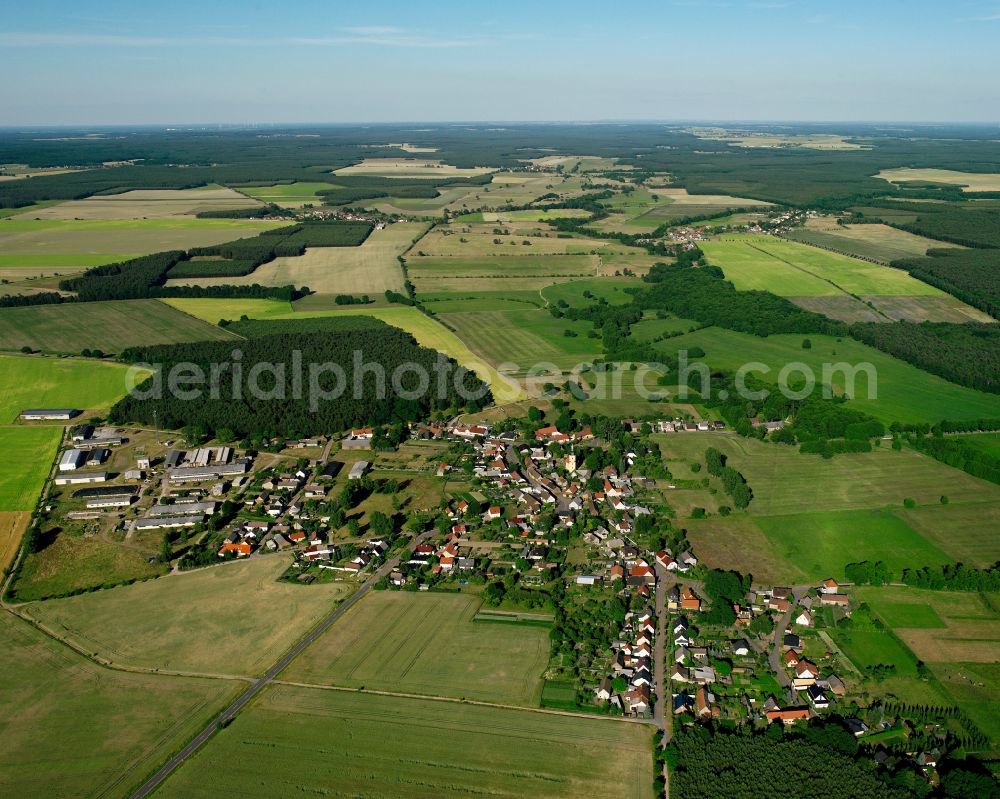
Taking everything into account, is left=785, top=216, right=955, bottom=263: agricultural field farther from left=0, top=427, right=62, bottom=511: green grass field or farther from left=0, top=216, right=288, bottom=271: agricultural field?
left=0, top=427, right=62, bottom=511: green grass field

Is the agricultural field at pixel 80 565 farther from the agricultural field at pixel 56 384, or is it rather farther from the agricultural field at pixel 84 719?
the agricultural field at pixel 56 384

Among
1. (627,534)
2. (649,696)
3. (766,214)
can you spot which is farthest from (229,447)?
(766,214)

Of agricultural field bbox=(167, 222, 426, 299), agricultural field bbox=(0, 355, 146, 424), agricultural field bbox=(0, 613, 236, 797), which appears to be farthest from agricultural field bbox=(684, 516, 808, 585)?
agricultural field bbox=(167, 222, 426, 299)

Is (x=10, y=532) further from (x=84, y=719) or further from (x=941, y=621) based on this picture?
(x=941, y=621)

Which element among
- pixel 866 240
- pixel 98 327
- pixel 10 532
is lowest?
pixel 10 532

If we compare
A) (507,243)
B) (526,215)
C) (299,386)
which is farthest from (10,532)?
(526,215)
